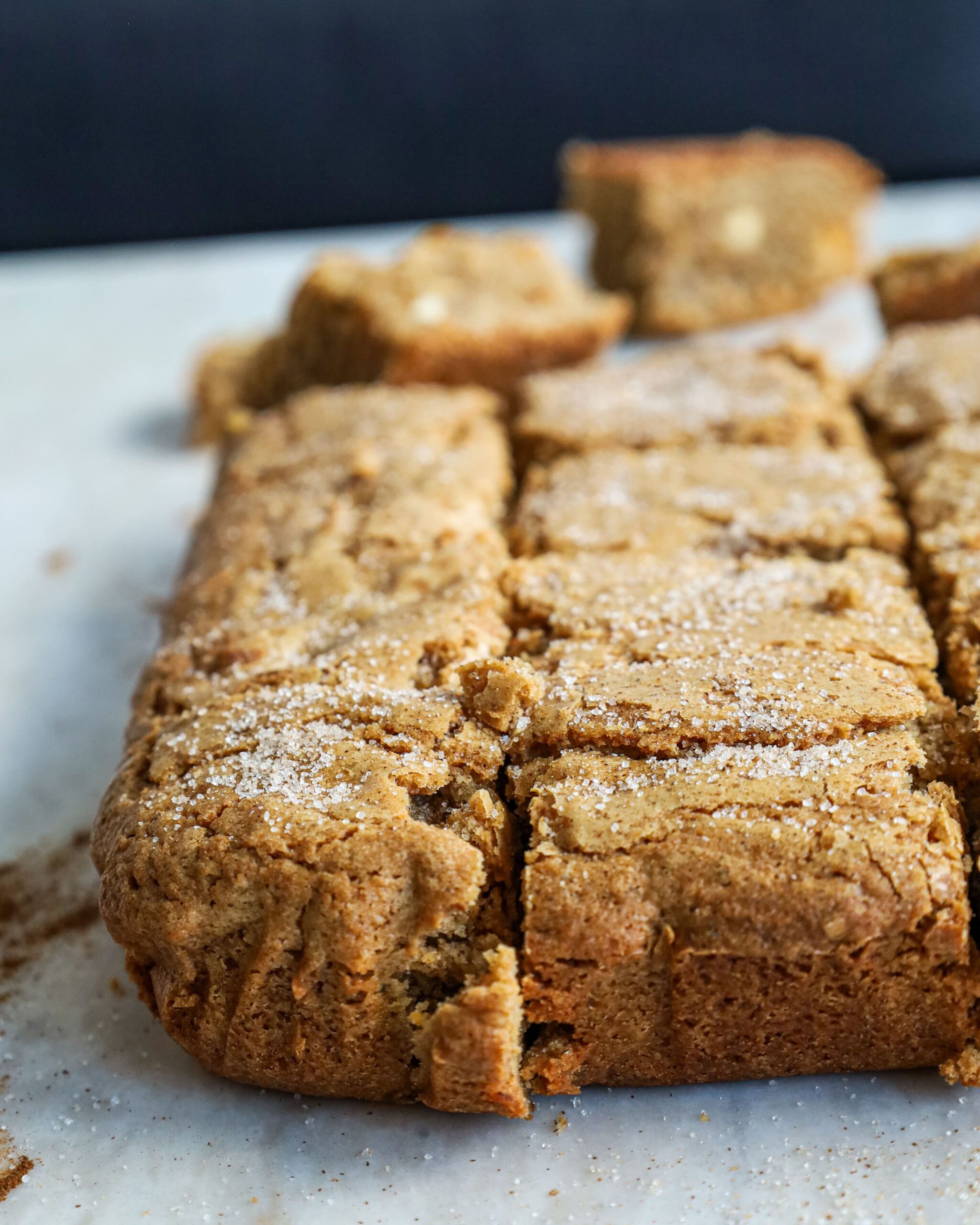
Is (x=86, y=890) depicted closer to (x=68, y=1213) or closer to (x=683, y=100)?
(x=68, y=1213)

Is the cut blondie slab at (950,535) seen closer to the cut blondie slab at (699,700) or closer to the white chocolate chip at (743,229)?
the cut blondie slab at (699,700)

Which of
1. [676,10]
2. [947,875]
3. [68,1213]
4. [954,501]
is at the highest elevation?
[676,10]

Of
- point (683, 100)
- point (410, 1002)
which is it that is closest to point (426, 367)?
point (410, 1002)

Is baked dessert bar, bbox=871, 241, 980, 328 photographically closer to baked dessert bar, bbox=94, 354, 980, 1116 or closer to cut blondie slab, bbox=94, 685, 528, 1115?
baked dessert bar, bbox=94, 354, 980, 1116

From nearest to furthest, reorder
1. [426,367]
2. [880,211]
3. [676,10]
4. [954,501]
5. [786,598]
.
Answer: [786,598]
[954,501]
[426,367]
[880,211]
[676,10]

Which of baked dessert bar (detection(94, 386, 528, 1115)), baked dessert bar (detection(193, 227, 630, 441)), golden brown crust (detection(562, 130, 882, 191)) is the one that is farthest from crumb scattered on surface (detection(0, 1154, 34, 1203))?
golden brown crust (detection(562, 130, 882, 191))

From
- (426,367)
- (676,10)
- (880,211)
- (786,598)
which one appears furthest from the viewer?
(676,10)

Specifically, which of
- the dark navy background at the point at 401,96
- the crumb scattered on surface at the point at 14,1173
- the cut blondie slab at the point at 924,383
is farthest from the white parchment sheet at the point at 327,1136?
the dark navy background at the point at 401,96
